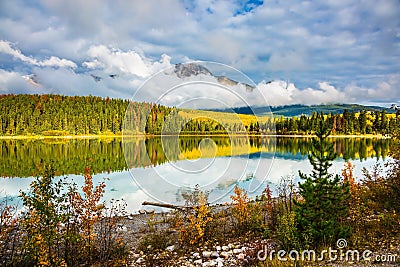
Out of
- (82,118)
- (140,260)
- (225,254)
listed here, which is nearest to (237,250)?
(225,254)

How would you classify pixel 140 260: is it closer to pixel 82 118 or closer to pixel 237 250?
pixel 237 250

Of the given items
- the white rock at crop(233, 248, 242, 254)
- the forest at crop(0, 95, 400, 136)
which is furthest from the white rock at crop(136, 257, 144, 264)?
the forest at crop(0, 95, 400, 136)

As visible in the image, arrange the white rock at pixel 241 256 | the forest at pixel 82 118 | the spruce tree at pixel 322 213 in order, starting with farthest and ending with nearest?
1. the forest at pixel 82 118
2. the spruce tree at pixel 322 213
3. the white rock at pixel 241 256

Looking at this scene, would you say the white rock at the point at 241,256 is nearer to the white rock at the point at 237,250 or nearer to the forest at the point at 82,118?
the white rock at the point at 237,250

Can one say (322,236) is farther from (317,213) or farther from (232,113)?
(232,113)

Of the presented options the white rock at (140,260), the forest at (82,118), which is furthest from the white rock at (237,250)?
the forest at (82,118)

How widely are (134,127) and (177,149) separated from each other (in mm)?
2182

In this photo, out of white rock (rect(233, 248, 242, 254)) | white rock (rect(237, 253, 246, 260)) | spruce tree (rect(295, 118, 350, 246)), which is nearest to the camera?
white rock (rect(237, 253, 246, 260))

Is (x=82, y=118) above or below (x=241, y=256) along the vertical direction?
above

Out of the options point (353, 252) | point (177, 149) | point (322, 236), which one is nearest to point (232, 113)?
point (177, 149)

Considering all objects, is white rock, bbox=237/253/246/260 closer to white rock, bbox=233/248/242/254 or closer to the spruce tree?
white rock, bbox=233/248/242/254

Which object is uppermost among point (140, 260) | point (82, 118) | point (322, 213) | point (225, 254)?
point (82, 118)

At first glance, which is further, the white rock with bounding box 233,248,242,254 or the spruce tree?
the white rock with bounding box 233,248,242,254

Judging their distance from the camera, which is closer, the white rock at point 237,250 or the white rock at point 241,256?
the white rock at point 241,256
